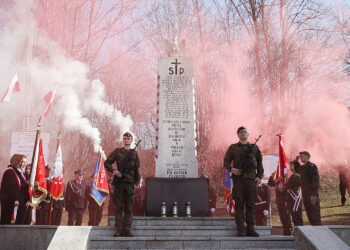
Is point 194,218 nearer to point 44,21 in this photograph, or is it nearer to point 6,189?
point 6,189

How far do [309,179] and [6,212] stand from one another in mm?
6926

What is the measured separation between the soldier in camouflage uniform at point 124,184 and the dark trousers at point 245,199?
6.37ft

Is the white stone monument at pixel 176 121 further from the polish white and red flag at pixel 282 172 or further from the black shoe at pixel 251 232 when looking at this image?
the black shoe at pixel 251 232

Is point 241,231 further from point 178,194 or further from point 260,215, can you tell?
point 260,215

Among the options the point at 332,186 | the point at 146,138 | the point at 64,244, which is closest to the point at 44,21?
the point at 146,138

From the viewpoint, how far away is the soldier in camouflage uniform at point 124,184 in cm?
825

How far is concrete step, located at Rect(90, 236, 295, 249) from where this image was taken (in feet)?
24.9

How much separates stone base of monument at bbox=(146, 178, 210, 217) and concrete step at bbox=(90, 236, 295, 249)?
9.15ft

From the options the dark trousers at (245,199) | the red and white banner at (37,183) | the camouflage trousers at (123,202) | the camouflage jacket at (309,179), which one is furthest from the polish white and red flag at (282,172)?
the red and white banner at (37,183)

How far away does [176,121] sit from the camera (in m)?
11.6

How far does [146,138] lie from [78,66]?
8875 mm

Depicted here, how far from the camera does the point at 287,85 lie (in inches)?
908

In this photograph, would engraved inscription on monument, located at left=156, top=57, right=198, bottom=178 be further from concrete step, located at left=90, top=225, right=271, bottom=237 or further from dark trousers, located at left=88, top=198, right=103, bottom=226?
dark trousers, located at left=88, top=198, right=103, bottom=226

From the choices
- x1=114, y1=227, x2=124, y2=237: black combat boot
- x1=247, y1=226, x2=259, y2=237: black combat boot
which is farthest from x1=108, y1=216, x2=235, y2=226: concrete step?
x1=247, y1=226, x2=259, y2=237: black combat boot
